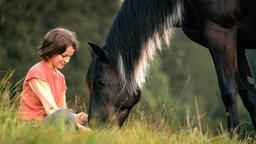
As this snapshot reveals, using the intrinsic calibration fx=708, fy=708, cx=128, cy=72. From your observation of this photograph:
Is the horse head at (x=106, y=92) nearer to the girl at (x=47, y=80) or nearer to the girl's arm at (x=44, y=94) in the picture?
the girl at (x=47, y=80)

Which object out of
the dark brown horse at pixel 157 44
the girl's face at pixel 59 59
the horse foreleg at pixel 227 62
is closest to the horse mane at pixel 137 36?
the dark brown horse at pixel 157 44

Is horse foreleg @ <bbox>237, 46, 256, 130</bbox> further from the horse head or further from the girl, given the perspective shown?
the girl

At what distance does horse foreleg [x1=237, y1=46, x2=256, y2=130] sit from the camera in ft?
27.0

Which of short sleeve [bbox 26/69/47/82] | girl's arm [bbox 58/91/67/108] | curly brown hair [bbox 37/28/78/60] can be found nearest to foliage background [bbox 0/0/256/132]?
girl's arm [bbox 58/91/67/108]

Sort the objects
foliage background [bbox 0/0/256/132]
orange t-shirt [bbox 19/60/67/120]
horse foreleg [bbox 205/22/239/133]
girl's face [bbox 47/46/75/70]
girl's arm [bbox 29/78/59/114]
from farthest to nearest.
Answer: foliage background [bbox 0/0/256/132] → horse foreleg [bbox 205/22/239/133] → girl's face [bbox 47/46/75/70] → orange t-shirt [bbox 19/60/67/120] → girl's arm [bbox 29/78/59/114]

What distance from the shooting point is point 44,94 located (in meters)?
6.54

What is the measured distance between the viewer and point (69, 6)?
29.4m

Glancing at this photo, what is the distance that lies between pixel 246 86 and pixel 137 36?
1431 mm

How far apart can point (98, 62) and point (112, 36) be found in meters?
0.35

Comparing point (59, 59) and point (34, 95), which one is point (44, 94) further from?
point (59, 59)

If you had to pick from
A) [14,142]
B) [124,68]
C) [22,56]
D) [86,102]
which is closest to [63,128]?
[14,142]

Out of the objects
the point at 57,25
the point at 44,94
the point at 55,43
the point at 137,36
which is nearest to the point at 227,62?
the point at 137,36

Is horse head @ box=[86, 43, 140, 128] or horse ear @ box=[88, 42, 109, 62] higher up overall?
horse ear @ box=[88, 42, 109, 62]

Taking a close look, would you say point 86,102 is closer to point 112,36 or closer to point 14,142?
point 112,36
